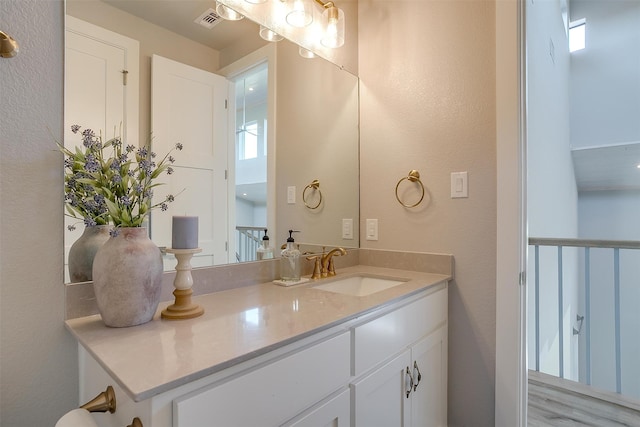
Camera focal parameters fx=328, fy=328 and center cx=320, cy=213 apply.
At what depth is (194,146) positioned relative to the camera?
1221 mm

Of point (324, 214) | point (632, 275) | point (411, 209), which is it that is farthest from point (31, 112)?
point (632, 275)

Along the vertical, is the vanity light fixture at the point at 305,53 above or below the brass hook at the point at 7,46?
above

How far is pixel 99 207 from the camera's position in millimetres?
883

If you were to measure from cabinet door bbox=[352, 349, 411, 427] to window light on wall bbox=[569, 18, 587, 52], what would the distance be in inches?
208

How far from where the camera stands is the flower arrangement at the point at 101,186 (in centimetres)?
85

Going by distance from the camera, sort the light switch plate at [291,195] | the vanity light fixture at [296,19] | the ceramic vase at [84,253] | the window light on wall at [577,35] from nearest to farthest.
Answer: the ceramic vase at [84,253], the vanity light fixture at [296,19], the light switch plate at [291,195], the window light on wall at [577,35]

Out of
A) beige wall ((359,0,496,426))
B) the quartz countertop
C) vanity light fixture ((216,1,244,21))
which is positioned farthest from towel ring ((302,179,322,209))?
A: vanity light fixture ((216,1,244,21))

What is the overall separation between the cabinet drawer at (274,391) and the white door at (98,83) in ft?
1.87

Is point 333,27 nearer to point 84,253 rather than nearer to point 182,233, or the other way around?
point 182,233

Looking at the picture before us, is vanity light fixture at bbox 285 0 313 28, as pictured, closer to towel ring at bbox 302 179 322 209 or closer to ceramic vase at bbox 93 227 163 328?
towel ring at bbox 302 179 322 209

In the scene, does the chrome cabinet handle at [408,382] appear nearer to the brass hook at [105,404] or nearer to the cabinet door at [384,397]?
the cabinet door at [384,397]

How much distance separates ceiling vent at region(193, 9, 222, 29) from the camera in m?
1.22

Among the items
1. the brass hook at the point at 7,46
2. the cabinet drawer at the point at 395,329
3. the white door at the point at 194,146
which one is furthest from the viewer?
the white door at the point at 194,146

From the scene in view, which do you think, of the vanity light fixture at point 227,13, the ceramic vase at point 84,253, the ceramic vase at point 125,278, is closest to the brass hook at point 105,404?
the ceramic vase at point 125,278
